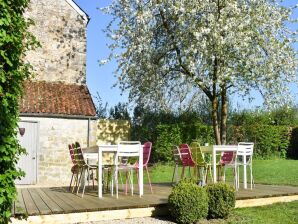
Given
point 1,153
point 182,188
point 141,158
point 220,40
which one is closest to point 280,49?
point 220,40

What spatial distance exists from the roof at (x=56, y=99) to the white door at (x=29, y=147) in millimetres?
486

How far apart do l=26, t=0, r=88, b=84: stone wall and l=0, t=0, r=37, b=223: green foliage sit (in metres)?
11.8

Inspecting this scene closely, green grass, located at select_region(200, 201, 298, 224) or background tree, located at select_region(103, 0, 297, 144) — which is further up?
background tree, located at select_region(103, 0, 297, 144)

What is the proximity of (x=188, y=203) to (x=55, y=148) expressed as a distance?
8.94 m

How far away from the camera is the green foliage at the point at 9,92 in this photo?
4180 millimetres

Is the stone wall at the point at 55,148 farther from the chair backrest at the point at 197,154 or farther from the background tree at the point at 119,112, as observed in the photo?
the chair backrest at the point at 197,154

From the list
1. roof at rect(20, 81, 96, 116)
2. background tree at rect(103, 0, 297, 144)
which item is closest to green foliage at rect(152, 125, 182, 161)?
background tree at rect(103, 0, 297, 144)

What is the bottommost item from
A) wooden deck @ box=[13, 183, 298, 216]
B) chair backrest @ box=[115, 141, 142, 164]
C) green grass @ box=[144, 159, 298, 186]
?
green grass @ box=[144, 159, 298, 186]

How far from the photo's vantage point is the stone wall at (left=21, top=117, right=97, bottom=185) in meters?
14.4

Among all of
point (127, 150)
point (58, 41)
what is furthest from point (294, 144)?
point (127, 150)

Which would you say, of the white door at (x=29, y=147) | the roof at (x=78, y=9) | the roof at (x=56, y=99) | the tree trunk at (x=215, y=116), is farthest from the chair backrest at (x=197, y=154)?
the roof at (x=78, y=9)

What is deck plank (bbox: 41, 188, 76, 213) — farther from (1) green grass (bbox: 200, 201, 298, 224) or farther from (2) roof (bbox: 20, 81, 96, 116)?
(2) roof (bbox: 20, 81, 96, 116)

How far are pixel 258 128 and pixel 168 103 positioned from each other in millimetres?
4675

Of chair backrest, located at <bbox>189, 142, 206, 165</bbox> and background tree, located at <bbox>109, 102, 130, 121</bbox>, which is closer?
chair backrest, located at <bbox>189, 142, 206, 165</bbox>
